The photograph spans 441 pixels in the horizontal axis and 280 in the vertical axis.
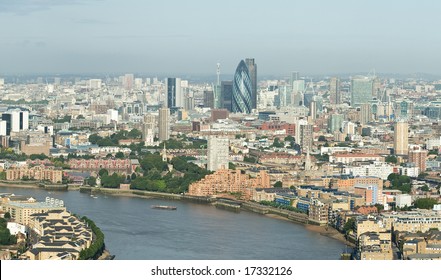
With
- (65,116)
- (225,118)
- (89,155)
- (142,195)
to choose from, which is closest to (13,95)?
(65,116)

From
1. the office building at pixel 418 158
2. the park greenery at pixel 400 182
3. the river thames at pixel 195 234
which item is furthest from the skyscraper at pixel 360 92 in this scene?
the river thames at pixel 195 234

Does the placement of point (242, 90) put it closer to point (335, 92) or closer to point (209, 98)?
point (209, 98)

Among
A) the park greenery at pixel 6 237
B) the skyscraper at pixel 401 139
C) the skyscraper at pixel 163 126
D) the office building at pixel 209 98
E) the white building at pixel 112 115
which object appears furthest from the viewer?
the office building at pixel 209 98

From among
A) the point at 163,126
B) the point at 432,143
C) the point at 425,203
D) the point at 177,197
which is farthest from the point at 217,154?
the point at 163,126

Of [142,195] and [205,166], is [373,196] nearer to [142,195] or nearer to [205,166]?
[142,195]

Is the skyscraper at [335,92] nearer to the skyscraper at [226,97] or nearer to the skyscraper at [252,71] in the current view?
the skyscraper at [252,71]
